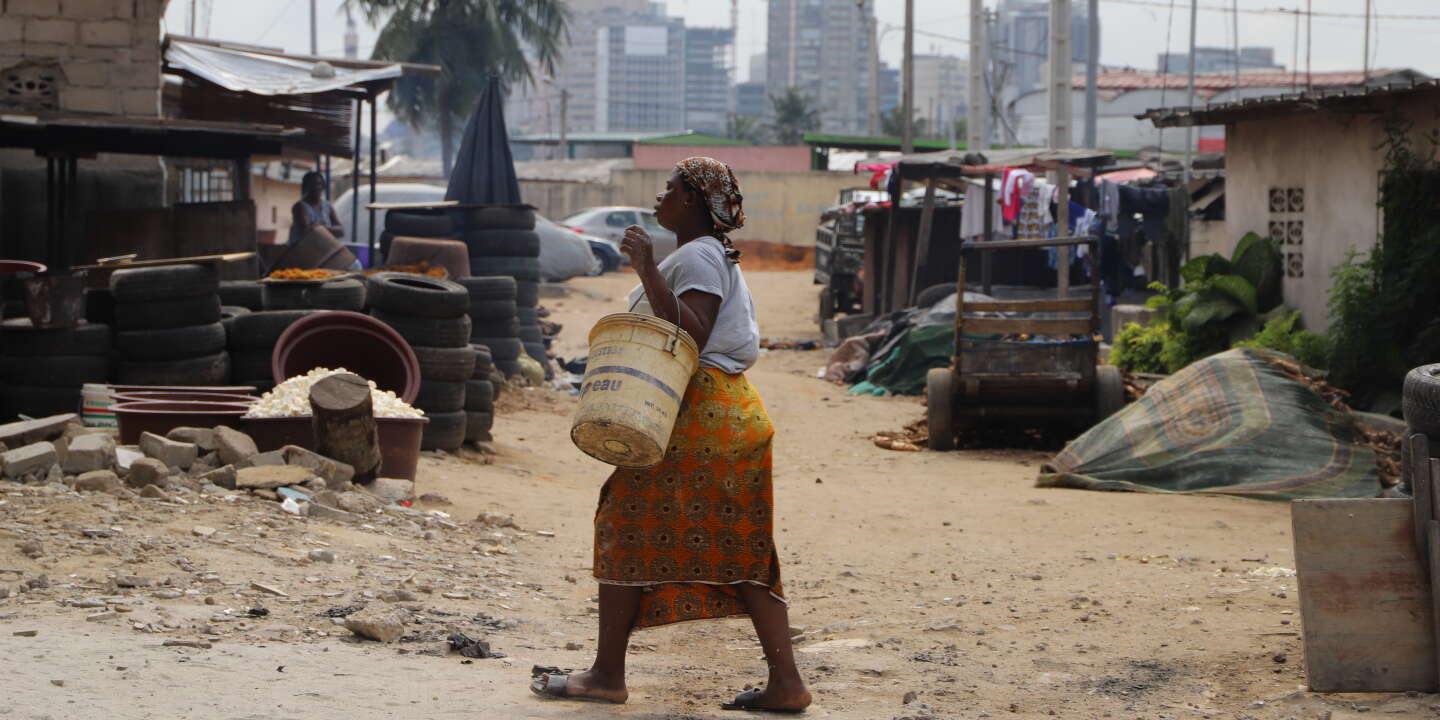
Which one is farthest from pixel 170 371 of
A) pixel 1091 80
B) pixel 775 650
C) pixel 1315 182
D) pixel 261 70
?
pixel 1091 80

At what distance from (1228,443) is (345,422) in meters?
5.42

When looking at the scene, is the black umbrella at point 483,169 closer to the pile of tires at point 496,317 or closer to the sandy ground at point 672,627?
the pile of tires at point 496,317

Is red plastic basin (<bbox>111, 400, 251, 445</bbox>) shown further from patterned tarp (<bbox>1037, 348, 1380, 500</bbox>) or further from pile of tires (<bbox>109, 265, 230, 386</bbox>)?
patterned tarp (<bbox>1037, 348, 1380, 500</bbox>)

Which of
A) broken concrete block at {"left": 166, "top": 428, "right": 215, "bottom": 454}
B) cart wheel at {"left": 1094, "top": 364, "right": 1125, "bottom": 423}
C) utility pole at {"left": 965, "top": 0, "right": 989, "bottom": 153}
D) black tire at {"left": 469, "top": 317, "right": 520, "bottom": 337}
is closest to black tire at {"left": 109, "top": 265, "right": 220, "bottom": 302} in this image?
broken concrete block at {"left": 166, "top": 428, "right": 215, "bottom": 454}

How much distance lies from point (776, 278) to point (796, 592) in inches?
1166

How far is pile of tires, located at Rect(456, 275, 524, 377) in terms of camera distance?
13320mm

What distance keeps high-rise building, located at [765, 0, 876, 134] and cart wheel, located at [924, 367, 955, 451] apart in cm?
13827

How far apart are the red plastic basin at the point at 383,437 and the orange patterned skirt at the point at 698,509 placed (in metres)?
4.19

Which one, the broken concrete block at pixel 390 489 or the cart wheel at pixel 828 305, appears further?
the cart wheel at pixel 828 305

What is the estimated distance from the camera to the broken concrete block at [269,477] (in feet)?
23.6

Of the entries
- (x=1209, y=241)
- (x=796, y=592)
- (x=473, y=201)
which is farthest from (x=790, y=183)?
(x=796, y=592)

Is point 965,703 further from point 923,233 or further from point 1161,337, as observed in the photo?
point 923,233

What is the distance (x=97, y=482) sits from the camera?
671 cm

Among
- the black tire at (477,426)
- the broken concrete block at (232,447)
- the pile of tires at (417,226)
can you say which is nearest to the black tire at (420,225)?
the pile of tires at (417,226)
